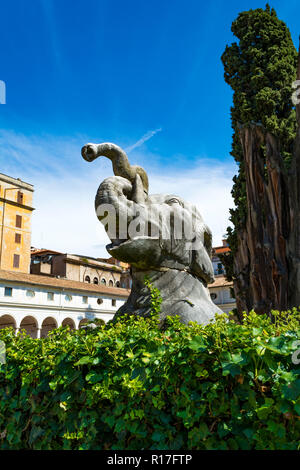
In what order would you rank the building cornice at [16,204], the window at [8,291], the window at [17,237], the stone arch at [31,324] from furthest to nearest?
the window at [17,237], the building cornice at [16,204], the stone arch at [31,324], the window at [8,291]

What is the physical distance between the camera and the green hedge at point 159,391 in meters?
2.08

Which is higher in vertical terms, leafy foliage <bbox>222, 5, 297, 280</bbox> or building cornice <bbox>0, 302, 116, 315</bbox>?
leafy foliage <bbox>222, 5, 297, 280</bbox>

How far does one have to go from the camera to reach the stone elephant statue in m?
4.25

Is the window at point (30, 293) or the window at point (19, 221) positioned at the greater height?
the window at point (19, 221)

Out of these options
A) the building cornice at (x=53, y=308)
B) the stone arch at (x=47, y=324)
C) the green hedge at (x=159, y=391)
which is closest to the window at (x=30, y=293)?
the building cornice at (x=53, y=308)

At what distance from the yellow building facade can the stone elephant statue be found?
45.5m

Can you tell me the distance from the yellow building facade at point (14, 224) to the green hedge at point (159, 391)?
46.8m

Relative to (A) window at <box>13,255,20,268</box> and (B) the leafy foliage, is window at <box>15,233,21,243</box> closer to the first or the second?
(A) window at <box>13,255,20,268</box>

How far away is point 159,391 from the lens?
243cm

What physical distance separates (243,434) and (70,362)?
1.31 m

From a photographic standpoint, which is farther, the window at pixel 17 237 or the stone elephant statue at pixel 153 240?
the window at pixel 17 237

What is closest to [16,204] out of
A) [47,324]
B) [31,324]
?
[47,324]

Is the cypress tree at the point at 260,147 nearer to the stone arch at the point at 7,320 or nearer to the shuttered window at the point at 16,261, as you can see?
the stone arch at the point at 7,320

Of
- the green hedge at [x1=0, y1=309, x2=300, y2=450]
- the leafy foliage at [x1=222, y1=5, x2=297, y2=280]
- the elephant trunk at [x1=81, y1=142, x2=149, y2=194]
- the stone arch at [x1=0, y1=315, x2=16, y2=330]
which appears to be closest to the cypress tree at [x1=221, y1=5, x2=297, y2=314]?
the leafy foliage at [x1=222, y1=5, x2=297, y2=280]
